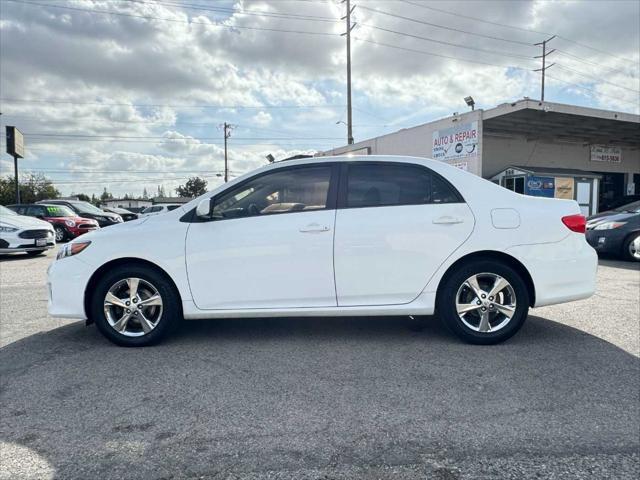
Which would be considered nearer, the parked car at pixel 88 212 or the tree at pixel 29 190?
the parked car at pixel 88 212

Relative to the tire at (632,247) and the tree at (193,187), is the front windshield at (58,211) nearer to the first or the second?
the tire at (632,247)

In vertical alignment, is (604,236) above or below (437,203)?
below

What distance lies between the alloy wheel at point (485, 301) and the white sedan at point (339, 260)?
0.03 feet

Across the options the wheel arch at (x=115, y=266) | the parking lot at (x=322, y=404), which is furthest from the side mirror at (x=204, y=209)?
the parking lot at (x=322, y=404)

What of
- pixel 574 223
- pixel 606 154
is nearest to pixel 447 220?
pixel 574 223

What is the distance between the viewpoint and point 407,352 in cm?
372

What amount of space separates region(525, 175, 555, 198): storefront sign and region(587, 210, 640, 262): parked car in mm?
9500

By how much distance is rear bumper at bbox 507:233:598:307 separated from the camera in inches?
151

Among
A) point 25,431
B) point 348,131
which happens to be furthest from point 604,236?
point 348,131

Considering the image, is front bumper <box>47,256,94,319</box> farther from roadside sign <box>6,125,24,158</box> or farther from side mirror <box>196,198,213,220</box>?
roadside sign <box>6,125,24,158</box>

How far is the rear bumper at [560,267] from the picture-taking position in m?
3.83

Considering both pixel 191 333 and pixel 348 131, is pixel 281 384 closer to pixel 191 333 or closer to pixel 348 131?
pixel 191 333

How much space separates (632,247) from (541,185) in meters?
10.5

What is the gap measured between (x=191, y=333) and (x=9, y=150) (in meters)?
24.5
